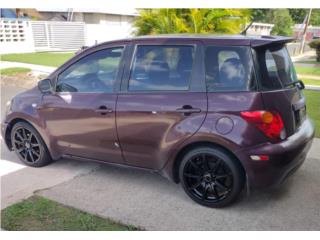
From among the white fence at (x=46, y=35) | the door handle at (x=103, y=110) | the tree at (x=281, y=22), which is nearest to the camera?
the door handle at (x=103, y=110)

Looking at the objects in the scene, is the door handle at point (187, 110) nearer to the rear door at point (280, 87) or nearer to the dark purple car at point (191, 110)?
the dark purple car at point (191, 110)

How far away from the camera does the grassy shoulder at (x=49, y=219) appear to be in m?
3.15

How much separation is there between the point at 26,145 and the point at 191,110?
241 cm

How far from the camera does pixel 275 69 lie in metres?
3.45

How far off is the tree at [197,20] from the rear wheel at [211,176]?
20.2 ft

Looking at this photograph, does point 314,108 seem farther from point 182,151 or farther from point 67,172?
point 67,172

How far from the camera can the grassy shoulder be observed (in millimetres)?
3152

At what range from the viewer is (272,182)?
3291 millimetres

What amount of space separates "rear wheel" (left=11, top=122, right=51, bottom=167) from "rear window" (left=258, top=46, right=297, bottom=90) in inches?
111

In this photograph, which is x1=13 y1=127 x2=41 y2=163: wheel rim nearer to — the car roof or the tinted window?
the car roof

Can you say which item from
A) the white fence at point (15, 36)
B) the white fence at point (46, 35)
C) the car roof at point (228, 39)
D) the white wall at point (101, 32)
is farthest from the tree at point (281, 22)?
the car roof at point (228, 39)

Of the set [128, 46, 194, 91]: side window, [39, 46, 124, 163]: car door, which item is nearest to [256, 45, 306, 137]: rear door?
[128, 46, 194, 91]: side window

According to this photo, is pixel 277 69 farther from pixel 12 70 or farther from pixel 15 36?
pixel 15 36

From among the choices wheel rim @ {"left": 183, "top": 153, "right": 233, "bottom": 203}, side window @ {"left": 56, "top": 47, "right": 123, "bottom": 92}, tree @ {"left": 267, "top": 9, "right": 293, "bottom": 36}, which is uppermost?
side window @ {"left": 56, "top": 47, "right": 123, "bottom": 92}
